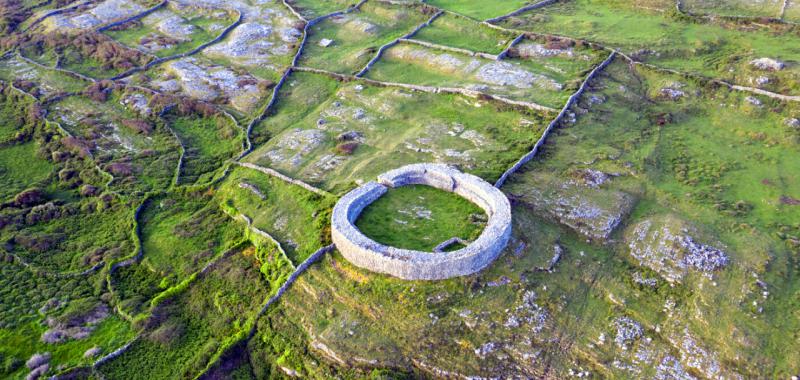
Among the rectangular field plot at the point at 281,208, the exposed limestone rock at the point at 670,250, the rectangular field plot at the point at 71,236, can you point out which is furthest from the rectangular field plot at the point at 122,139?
the exposed limestone rock at the point at 670,250

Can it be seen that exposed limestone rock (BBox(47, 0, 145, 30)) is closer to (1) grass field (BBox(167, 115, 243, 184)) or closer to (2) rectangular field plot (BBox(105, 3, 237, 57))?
(2) rectangular field plot (BBox(105, 3, 237, 57))

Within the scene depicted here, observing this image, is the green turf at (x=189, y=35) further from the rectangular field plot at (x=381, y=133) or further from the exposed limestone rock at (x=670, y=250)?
the exposed limestone rock at (x=670, y=250)

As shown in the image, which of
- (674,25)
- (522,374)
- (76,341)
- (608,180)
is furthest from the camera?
(674,25)

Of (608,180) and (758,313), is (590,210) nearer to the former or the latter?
(608,180)

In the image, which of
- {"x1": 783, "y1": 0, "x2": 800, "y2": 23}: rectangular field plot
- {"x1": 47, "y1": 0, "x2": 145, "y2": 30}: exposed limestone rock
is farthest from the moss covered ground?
{"x1": 47, "y1": 0, "x2": 145, "y2": 30}: exposed limestone rock

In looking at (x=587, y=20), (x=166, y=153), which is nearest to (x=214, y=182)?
(x=166, y=153)

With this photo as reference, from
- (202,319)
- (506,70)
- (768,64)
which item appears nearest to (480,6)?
(506,70)
